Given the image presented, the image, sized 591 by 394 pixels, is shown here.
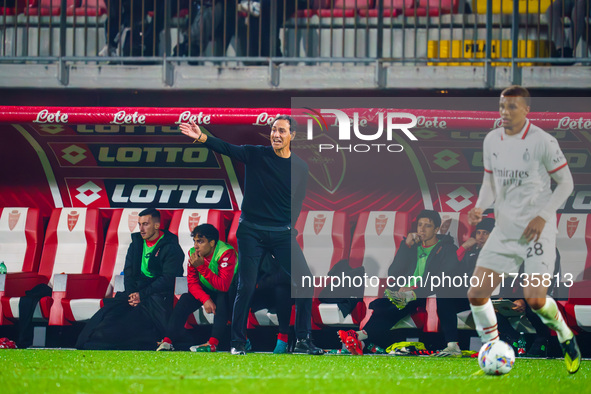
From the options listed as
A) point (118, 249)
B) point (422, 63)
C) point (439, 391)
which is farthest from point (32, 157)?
point (439, 391)

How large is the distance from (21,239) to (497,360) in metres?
5.04

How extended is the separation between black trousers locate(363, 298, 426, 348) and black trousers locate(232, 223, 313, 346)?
0.61 metres

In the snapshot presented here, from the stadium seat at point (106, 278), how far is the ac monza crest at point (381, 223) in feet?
7.42

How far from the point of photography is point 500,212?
607cm

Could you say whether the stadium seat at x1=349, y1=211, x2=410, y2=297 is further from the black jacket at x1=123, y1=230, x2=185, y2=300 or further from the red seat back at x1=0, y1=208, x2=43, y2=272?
the red seat back at x1=0, y1=208, x2=43, y2=272

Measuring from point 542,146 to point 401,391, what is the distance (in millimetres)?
2148

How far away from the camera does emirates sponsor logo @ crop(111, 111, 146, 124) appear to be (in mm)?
7965

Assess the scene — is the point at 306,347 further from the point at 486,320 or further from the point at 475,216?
the point at 475,216

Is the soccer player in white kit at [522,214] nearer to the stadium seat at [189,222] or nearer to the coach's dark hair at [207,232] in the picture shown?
the coach's dark hair at [207,232]

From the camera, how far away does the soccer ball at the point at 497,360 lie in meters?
5.59

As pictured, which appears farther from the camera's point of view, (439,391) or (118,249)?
(118,249)

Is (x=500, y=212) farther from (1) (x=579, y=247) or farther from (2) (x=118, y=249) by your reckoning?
(2) (x=118, y=249)

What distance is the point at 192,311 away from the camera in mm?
7812

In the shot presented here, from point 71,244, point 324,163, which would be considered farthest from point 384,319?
point 71,244
